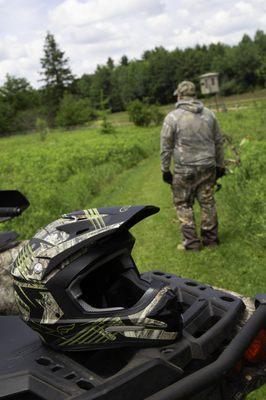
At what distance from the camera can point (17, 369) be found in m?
2.38

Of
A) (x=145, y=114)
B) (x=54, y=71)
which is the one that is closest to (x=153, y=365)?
(x=145, y=114)

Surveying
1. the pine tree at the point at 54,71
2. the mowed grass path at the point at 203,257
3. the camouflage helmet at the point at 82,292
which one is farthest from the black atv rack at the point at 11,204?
the pine tree at the point at 54,71

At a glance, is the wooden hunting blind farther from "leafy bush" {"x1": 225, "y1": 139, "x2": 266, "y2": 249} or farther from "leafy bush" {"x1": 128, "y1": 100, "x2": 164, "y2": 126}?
"leafy bush" {"x1": 225, "y1": 139, "x2": 266, "y2": 249}

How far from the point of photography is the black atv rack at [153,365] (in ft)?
7.02

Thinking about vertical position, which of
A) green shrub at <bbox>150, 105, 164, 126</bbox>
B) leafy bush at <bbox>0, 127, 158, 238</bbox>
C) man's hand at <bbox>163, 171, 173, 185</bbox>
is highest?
man's hand at <bbox>163, 171, 173, 185</bbox>

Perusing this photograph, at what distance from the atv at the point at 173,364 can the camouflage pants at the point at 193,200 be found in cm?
380

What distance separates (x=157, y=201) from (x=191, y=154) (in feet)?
15.0

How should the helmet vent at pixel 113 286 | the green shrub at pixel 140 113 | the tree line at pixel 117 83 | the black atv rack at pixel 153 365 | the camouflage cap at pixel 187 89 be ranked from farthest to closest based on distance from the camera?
the tree line at pixel 117 83, the green shrub at pixel 140 113, the camouflage cap at pixel 187 89, the helmet vent at pixel 113 286, the black atv rack at pixel 153 365

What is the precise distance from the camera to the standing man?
6449 millimetres

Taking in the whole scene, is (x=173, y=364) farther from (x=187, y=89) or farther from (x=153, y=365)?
(x=187, y=89)

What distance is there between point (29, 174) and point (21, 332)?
13.4m

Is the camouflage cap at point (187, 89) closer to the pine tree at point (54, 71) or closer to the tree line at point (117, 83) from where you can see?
the tree line at point (117, 83)

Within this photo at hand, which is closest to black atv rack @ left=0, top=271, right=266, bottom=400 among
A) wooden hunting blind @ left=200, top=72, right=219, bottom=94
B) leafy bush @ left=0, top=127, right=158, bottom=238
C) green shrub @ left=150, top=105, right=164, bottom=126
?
leafy bush @ left=0, top=127, right=158, bottom=238

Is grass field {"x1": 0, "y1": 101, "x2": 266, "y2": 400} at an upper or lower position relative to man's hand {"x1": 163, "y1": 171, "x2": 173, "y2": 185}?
lower
